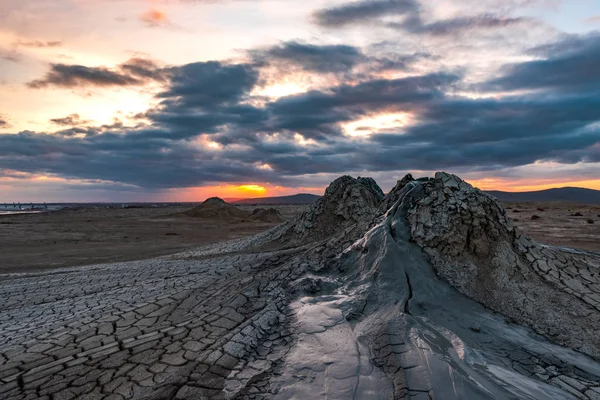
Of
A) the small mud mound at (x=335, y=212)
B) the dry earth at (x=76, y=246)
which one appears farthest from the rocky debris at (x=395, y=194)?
the dry earth at (x=76, y=246)

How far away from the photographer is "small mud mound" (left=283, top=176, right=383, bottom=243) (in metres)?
8.55

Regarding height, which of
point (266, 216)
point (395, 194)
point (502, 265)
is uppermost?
point (395, 194)

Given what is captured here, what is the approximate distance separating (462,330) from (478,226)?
66.2 inches

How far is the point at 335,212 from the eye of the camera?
29.0ft

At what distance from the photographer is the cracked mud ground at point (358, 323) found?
10.1 feet

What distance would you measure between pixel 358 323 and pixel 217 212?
27.6 metres

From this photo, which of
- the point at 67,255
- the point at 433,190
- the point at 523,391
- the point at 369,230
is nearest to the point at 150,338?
the point at 369,230

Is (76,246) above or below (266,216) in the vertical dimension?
below

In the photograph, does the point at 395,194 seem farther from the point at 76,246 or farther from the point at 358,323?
the point at 76,246

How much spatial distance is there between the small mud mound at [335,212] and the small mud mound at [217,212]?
19.8 metres

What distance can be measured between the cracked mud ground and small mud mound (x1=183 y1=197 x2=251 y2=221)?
2325cm

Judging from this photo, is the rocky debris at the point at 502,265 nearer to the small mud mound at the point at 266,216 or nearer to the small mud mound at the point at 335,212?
the small mud mound at the point at 335,212

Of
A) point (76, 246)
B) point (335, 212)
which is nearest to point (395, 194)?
point (335, 212)

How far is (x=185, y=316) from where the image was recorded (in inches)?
183
